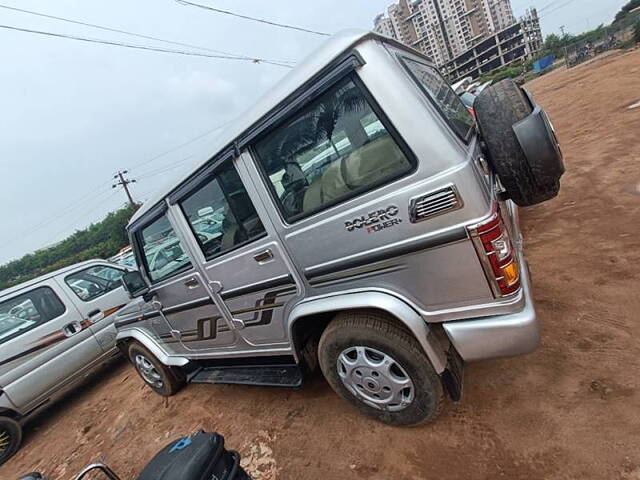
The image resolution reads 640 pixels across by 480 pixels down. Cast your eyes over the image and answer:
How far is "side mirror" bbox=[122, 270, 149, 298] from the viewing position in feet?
10.6

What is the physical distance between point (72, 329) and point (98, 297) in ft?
1.94

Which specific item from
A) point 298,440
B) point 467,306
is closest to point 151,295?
point 298,440

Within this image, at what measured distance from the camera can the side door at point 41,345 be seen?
13.6 ft

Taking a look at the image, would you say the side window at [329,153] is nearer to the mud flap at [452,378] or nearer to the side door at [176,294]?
the mud flap at [452,378]

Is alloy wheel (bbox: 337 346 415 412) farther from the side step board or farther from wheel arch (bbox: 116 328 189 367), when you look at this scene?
wheel arch (bbox: 116 328 189 367)

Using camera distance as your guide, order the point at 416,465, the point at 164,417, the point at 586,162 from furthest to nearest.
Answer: the point at 586,162, the point at 164,417, the point at 416,465

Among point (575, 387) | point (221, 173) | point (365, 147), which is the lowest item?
point (575, 387)

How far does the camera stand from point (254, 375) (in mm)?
2719

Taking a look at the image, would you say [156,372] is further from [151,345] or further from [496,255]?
[496,255]

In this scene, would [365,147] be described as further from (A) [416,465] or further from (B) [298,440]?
(B) [298,440]

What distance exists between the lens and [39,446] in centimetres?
409

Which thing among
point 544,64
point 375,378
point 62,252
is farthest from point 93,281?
point 62,252

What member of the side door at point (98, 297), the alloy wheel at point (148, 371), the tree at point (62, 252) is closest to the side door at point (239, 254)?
the alloy wheel at point (148, 371)

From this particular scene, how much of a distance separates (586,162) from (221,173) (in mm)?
5658
